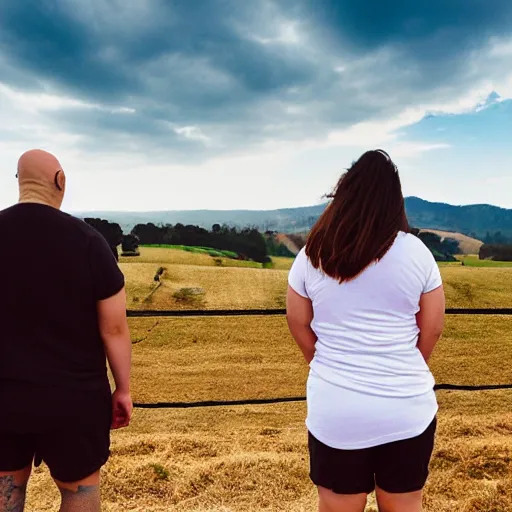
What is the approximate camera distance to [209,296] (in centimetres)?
1149

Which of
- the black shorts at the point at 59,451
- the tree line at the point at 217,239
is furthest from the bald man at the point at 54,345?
the tree line at the point at 217,239

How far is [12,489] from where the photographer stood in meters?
1.98

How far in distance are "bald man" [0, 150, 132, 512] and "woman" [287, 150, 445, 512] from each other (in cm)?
88

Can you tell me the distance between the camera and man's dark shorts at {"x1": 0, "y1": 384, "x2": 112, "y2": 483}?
72.9 inches

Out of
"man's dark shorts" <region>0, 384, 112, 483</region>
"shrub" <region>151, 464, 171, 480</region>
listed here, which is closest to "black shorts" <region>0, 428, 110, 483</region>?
"man's dark shorts" <region>0, 384, 112, 483</region>

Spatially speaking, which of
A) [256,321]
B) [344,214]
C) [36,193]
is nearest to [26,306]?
[36,193]

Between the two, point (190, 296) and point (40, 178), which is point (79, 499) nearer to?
point (40, 178)

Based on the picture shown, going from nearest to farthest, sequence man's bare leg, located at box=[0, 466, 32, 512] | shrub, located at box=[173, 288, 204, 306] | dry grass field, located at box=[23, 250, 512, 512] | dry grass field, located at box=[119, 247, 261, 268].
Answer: man's bare leg, located at box=[0, 466, 32, 512], dry grass field, located at box=[23, 250, 512, 512], shrub, located at box=[173, 288, 204, 306], dry grass field, located at box=[119, 247, 261, 268]

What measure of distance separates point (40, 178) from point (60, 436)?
1.07 meters

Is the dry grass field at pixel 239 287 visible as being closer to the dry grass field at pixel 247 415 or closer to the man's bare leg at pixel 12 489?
the dry grass field at pixel 247 415

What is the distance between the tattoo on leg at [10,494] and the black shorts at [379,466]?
1.27m

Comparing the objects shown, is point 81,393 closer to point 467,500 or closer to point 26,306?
point 26,306

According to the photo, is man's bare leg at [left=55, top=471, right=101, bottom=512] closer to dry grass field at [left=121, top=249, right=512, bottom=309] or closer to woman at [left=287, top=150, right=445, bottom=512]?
woman at [left=287, top=150, right=445, bottom=512]

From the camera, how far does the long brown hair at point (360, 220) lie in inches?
69.6
